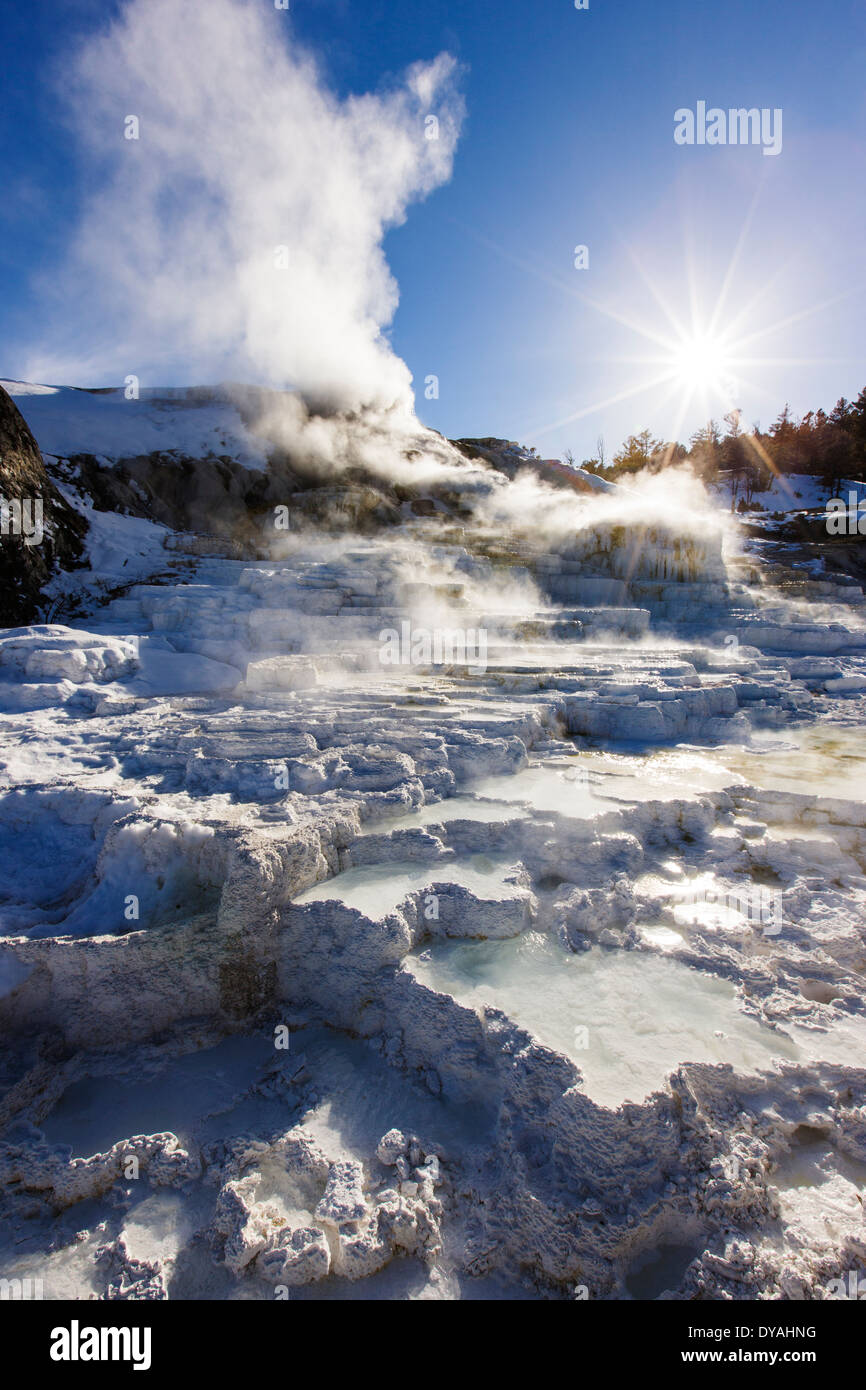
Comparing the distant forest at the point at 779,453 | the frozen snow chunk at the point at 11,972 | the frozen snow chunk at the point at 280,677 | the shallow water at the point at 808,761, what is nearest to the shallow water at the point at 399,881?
the frozen snow chunk at the point at 11,972

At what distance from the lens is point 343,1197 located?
6.26 feet

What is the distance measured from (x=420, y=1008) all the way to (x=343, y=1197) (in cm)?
67

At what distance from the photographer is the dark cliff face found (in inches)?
302

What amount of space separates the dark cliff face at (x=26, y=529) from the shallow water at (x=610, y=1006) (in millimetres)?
7777

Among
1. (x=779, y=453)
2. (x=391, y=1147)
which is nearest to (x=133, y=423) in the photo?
(x=391, y=1147)

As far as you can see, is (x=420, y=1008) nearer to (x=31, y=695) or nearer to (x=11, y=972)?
(x=11, y=972)

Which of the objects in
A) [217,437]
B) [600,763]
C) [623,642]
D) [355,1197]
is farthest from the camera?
[217,437]

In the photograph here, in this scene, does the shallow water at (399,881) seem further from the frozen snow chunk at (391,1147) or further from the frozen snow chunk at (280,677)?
the frozen snow chunk at (280,677)

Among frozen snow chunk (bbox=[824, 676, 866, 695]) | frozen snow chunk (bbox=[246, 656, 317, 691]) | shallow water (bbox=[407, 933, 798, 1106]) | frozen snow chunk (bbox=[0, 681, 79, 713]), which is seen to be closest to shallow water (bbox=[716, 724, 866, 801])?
frozen snow chunk (bbox=[824, 676, 866, 695])

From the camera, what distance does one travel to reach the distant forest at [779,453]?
2703 cm

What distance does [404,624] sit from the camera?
819cm

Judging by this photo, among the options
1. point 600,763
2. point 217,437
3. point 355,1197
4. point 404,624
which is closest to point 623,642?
point 404,624

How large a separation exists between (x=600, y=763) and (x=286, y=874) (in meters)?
2.67

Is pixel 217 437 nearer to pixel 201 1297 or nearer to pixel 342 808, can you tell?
pixel 342 808
